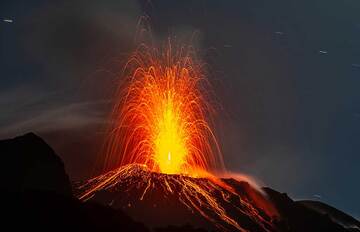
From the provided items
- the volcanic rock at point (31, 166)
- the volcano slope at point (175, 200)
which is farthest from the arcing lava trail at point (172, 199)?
the volcanic rock at point (31, 166)

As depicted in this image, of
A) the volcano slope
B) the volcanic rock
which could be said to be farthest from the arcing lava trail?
the volcanic rock

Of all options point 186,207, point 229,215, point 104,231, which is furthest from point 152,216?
point 104,231

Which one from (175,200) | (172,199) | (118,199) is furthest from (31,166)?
(175,200)

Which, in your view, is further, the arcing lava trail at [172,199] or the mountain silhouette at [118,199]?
the arcing lava trail at [172,199]

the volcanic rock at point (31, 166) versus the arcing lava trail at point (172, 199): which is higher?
the volcanic rock at point (31, 166)

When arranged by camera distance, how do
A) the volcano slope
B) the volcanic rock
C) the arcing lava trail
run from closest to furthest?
1. the volcanic rock
2. the volcano slope
3. the arcing lava trail

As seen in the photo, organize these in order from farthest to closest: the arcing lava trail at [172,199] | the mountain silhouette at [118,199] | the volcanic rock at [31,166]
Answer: the arcing lava trail at [172,199], the volcanic rock at [31,166], the mountain silhouette at [118,199]

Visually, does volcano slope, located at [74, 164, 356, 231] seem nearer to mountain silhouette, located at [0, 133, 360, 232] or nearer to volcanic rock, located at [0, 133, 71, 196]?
mountain silhouette, located at [0, 133, 360, 232]

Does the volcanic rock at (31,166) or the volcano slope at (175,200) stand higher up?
the volcanic rock at (31,166)

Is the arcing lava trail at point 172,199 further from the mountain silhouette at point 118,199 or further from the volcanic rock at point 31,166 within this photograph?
the volcanic rock at point 31,166

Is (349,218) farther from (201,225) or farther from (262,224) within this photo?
(201,225)

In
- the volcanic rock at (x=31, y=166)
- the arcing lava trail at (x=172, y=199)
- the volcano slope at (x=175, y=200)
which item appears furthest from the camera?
the arcing lava trail at (x=172, y=199)

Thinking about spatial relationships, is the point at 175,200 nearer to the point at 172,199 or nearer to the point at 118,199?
the point at 172,199
